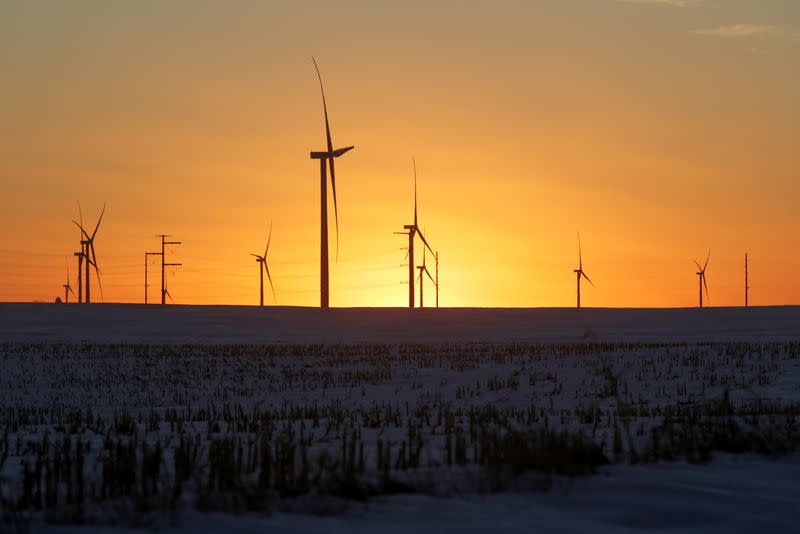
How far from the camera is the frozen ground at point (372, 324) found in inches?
2378

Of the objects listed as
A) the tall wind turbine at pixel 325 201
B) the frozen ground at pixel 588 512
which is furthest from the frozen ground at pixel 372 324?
the frozen ground at pixel 588 512

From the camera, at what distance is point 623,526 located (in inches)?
257

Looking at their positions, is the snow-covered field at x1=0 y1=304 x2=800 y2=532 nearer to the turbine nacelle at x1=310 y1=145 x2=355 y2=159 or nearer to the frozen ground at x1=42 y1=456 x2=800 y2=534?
the frozen ground at x1=42 y1=456 x2=800 y2=534

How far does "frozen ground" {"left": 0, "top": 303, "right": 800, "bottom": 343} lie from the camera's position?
198ft

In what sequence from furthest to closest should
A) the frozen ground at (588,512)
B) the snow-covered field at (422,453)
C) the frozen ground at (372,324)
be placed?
the frozen ground at (372,324)
the snow-covered field at (422,453)
the frozen ground at (588,512)

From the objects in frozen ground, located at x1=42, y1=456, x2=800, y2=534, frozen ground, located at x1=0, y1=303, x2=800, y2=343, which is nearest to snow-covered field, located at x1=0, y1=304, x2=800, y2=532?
frozen ground, located at x1=42, y1=456, x2=800, y2=534

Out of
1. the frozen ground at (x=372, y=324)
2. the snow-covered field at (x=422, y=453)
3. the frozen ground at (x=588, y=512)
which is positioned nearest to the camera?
the frozen ground at (x=588, y=512)

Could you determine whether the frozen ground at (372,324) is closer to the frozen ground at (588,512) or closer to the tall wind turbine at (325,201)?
the tall wind turbine at (325,201)

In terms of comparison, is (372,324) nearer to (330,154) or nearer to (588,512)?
(330,154)

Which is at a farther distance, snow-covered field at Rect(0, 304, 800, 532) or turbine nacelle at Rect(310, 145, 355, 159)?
turbine nacelle at Rect(310, 145, 355, 159)

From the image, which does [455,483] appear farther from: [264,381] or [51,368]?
[51,368]

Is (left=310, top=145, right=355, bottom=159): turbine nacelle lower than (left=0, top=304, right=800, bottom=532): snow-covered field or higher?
higher

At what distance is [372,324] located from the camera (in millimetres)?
70750

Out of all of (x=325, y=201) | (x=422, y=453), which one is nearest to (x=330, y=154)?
(x=325, y=201)
